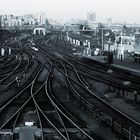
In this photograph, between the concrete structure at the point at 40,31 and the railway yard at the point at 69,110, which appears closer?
the railway yard at the point at 69,110

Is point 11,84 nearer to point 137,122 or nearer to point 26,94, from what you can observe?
point 26,94

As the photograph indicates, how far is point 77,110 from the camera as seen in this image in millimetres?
14289

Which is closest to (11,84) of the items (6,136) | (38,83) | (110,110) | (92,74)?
(38,83)

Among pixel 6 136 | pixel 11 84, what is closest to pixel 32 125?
pixel 6 136

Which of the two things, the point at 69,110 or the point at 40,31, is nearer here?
the point at 69,110

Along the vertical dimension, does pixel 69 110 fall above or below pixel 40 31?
above

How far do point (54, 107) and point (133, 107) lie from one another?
345 centimetres

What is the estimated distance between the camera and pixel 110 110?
46.4 feet

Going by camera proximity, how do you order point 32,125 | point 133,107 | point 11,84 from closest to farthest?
point 32,125
point 133,107
point 11,84

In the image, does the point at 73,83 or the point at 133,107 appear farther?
the point at 73,83

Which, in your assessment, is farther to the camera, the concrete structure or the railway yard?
the concrete structure

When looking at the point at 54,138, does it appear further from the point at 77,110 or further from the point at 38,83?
the point at 38,83

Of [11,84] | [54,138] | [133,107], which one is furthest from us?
[11,84]

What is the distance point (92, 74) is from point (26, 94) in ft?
28.3
